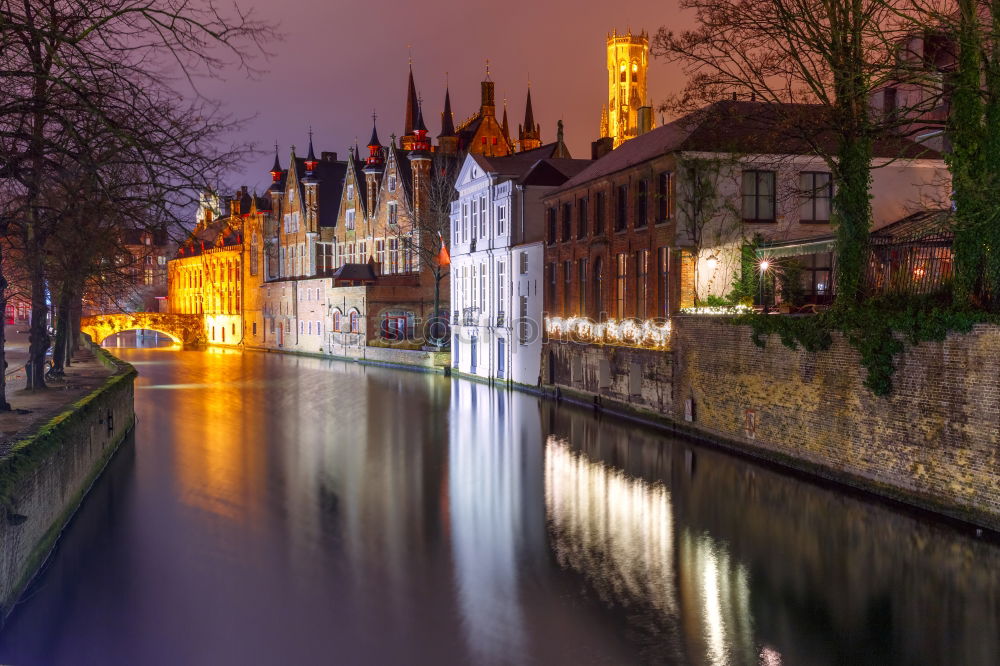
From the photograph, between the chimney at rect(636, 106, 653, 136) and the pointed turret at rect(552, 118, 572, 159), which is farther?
the pointed turret at rect(552, 118, 572, 159)

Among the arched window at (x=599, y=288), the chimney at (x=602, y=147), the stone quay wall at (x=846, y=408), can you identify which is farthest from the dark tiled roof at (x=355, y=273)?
the stone quay wall at (x=846, y=408)

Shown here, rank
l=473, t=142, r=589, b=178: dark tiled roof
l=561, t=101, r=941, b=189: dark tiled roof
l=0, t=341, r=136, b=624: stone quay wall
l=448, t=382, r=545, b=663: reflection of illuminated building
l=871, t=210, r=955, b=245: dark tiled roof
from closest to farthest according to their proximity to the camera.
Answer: l=0, t=341, r=136, b=624: stone quay wall < l=448, t=382, r=545, b=663: reflection of illuminated building < l=871, t=210, r=955, b=245: dark tiled roof < l=561, t=101, r=941, b=189: dark tiled roof < l=473, t=142, r=589, b=178: dark tiled roof

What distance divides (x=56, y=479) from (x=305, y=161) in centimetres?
7187

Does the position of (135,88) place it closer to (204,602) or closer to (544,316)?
(204,602)

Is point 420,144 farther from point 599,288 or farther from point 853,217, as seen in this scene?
point 853,217

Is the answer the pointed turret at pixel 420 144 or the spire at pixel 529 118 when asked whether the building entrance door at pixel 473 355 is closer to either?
the pointed turret at pixel 420 144

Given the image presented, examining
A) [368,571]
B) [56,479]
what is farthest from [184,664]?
[56,479]

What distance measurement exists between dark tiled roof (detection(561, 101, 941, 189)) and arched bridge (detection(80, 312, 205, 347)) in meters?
54.4

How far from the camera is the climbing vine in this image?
16.1 meters

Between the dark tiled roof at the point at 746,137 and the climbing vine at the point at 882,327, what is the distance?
304 centimetres

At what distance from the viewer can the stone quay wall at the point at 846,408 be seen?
599 inches

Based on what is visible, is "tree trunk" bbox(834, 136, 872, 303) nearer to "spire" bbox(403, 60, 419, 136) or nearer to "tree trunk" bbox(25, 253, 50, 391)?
"tree trunk" bbox(25, 253, 50, 391)

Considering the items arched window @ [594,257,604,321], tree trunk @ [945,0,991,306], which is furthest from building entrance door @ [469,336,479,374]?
tree trunk @ [945,0,991,306]

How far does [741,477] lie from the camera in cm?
2033
